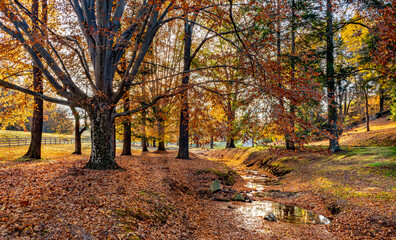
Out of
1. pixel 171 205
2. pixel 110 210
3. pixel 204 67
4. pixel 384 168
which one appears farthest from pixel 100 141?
pixel 384 168

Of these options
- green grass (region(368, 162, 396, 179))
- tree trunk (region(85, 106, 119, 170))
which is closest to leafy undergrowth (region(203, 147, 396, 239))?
green grass (region(368, 162, 396, 179))

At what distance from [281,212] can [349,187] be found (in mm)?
3654

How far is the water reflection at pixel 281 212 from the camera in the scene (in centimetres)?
729

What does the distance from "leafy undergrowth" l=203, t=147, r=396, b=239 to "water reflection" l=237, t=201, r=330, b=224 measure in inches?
17.8

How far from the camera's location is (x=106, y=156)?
8.78 metres

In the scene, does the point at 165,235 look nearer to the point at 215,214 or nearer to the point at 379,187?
the point at 215,214

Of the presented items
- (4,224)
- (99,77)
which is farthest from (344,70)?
(4,224)

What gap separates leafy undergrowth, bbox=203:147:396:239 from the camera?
20.0 feet

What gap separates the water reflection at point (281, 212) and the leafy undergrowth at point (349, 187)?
453 millimetres

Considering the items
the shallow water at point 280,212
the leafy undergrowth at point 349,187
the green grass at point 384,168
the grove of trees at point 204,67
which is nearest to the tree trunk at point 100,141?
the grove of trees at point 204,67

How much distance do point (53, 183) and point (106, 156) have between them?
2601 mm

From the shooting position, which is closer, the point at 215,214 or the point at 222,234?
the point at 222,234

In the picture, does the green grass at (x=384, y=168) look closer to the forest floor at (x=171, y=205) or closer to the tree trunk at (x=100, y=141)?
the forest floor at (x=171, y=205)

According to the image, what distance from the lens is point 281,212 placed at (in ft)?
26.2
